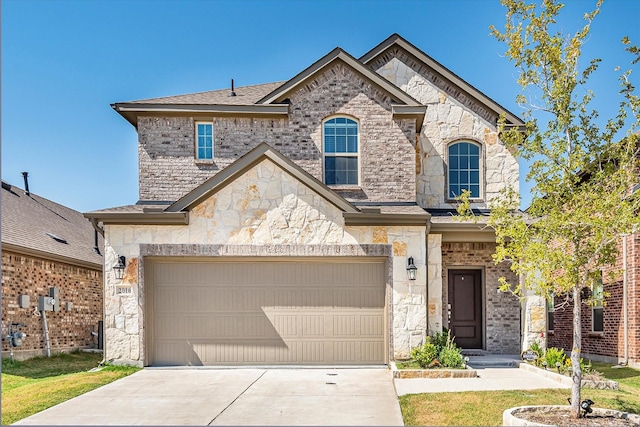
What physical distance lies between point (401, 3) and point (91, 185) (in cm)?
1169

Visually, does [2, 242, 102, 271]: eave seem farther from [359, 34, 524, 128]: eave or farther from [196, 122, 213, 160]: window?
[359, 34, 524, 128]: eave

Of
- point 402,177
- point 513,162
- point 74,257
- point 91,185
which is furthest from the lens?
point 91,185

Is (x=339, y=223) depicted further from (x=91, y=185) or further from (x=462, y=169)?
(x=91, y=185)

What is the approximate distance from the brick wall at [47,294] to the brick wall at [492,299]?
35.9ft

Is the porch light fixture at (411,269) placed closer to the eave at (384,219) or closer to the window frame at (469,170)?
the eave at (384,219)

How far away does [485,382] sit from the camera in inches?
406

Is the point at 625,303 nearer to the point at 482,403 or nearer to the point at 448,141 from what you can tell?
the point at 448,141

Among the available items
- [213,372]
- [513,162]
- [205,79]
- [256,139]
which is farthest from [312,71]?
[213,372]

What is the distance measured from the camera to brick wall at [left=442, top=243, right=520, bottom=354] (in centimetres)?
1423

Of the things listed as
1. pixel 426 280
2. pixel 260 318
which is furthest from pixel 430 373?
pixel 260 318

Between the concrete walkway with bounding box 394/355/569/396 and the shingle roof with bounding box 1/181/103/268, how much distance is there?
10.5m

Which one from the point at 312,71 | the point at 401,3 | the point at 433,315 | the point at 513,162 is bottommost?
the point at 433,315

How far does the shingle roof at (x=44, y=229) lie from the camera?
15.2m

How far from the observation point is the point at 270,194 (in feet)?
40.2
